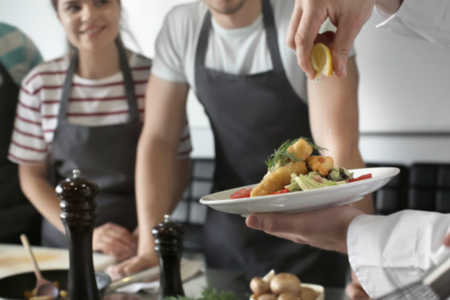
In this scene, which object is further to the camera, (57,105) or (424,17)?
(57,105)

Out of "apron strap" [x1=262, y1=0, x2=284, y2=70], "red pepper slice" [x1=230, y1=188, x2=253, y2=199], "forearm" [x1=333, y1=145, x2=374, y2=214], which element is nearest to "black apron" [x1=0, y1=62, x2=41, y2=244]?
"apron strap" [x1=262, y1=0, x2=284, y2=70]

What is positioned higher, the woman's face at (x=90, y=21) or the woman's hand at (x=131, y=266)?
the woman's face at (x=90, y=21)

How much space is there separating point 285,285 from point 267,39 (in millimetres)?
898

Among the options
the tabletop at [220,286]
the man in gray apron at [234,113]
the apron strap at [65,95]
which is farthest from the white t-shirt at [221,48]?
the tabletop at [220,286]

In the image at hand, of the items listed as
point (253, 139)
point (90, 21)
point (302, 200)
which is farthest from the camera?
point (90, 21)

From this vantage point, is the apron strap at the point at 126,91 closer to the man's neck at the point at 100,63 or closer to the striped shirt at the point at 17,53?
the man's neck at the point at 100,63

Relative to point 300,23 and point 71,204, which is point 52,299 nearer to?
point 71,204

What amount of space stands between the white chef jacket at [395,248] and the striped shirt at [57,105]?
4.63 feet

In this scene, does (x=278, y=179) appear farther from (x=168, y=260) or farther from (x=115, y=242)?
(x=115, y=242)

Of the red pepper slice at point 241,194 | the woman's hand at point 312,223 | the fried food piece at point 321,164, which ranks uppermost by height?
the fried food piece at point 321,164

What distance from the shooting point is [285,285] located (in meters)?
0.94

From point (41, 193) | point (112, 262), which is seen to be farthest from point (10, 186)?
point (112, 262)

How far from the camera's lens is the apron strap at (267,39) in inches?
63.1

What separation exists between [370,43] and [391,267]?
50.1 inches
